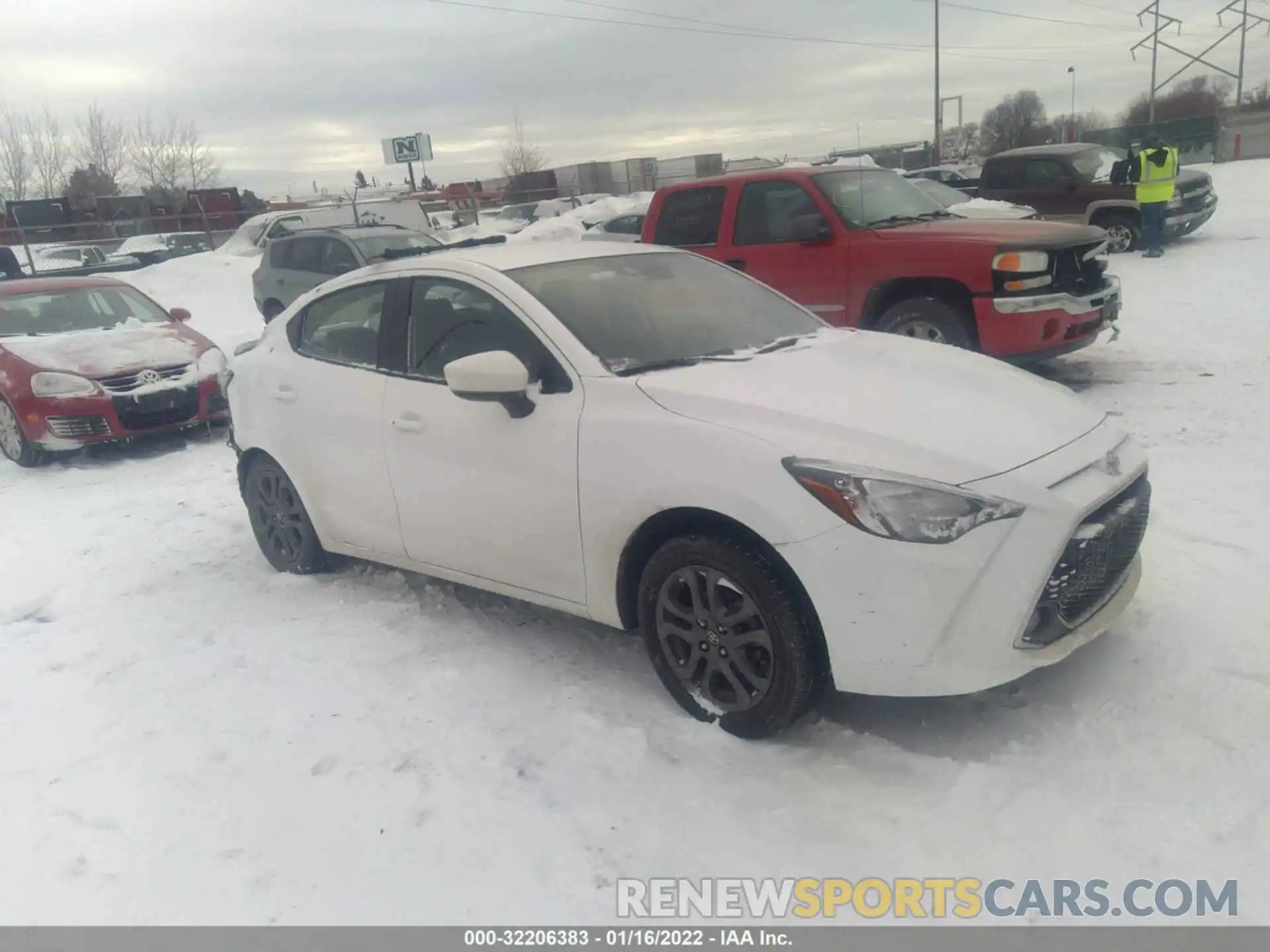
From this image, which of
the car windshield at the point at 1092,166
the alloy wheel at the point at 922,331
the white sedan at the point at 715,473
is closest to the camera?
the white sedan at the point at 715,473

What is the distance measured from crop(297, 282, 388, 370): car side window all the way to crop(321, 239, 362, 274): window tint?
791 centimetres

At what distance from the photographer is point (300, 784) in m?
3.29

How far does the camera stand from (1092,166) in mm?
14656

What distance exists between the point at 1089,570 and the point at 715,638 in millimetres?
1217

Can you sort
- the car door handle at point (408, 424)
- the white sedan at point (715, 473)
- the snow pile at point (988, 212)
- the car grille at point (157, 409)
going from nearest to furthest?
the white sedan at point (715, 473) → the car door handle at point (408, 424) → the car grille at point (157, 409) → the snow pile at point (988, 212)

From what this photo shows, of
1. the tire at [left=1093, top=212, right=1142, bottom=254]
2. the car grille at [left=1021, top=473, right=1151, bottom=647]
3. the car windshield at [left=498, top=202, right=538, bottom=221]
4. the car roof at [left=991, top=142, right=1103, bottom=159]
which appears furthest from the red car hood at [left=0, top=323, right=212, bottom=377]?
the car windshield at [left=498, top=202, right=538, bottom=221]

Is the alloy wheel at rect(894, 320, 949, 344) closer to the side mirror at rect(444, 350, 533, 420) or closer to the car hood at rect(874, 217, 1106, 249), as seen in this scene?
the car hood at rect(874, 217, 1106, 249)

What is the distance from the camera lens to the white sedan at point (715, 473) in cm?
285

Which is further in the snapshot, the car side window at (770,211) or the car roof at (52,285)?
the car roof at (52,285)

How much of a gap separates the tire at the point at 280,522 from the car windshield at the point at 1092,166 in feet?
44.6

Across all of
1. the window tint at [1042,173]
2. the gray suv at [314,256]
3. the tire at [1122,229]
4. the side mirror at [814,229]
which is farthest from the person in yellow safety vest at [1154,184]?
the gray suv at [314,256]

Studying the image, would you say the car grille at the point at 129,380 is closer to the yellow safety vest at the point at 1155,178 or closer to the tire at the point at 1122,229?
the yellow safety vest at the point at 1155,178

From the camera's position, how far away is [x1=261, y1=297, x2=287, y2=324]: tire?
1361cm

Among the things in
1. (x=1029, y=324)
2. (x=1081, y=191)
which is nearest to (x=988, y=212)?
(x=1029, y=324)
